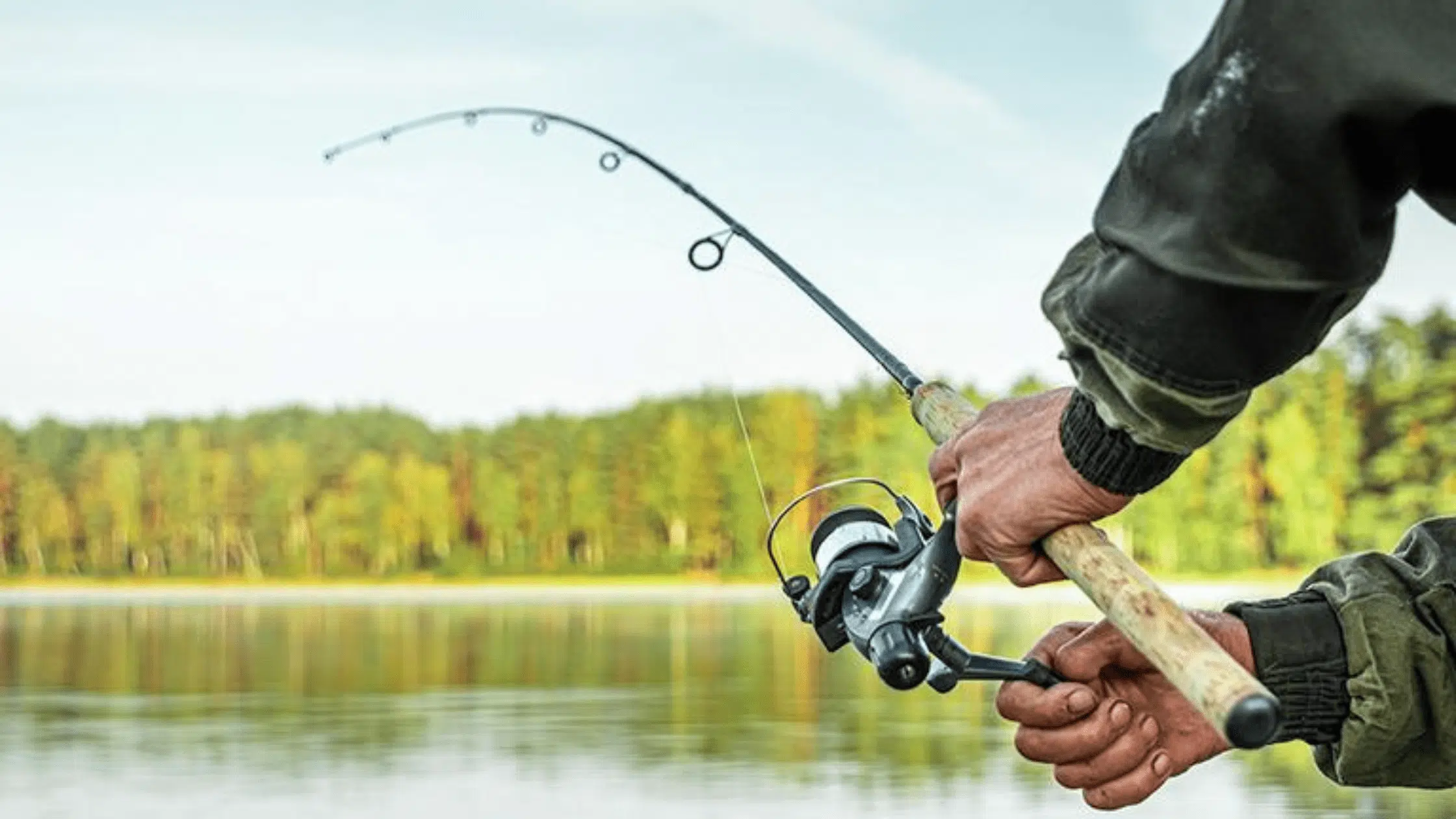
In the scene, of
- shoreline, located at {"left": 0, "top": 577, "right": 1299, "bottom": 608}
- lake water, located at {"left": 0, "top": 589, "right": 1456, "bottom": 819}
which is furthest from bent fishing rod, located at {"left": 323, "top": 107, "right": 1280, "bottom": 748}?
shoreline, located at {"left": 0, "top": 577, "right": 1299, "bottom": 608}

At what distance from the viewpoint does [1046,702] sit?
2.20m

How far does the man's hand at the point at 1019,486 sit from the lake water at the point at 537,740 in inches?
287

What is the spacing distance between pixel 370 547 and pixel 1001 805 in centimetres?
5149

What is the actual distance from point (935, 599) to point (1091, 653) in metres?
0.26

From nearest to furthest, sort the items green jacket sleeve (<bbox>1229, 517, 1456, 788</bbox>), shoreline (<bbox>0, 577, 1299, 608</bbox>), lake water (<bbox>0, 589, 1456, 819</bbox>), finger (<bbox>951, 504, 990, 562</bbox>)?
finger (<bbox>951, 504, 990, 562</bbox>), green jacket sleeve (<bbox>1229, 517, 1456, 788</bbox>), lake water (<bbox>0, 589, 1456, 819</bbox>), shoreline (<bbox>0, 577, 1299, 608</bbox>)

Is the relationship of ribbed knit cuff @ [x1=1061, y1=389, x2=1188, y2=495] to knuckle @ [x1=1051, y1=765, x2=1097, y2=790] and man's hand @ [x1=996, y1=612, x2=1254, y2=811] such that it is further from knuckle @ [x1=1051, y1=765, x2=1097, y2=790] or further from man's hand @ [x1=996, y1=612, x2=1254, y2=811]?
knuckle @ [x1=1051, y1=765, x2=1097, y2=790]

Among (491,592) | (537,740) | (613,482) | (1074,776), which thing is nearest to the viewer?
(1074,776)

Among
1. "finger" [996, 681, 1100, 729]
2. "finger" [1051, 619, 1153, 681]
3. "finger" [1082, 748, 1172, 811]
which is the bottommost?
"finger" [1082, 748, 1172, 811]

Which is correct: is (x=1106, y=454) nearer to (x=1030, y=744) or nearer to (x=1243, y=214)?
(x=1243, y=214)

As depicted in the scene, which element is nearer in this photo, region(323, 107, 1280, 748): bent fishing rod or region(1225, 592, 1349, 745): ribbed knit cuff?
region(323, 107, 1280, 748): bent fishing rod

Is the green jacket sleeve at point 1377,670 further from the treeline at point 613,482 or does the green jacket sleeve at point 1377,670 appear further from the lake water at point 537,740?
the treeline at point 613,482

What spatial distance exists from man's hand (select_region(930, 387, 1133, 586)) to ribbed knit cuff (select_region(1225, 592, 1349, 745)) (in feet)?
1.75

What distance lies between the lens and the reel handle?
57.3 inches

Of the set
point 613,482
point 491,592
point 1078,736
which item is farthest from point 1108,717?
point 613,482
